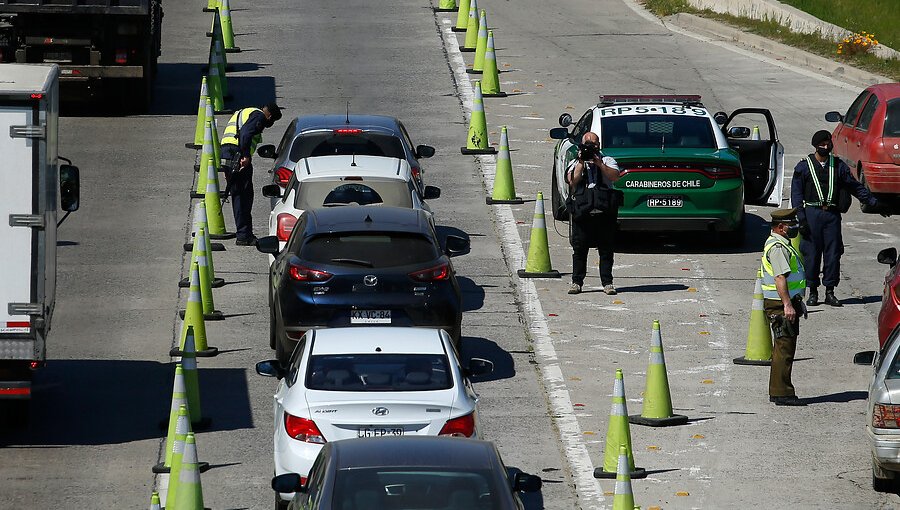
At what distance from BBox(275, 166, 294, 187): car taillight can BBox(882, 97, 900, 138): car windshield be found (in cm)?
793

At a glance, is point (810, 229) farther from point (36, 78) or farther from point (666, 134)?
point (36, 78)

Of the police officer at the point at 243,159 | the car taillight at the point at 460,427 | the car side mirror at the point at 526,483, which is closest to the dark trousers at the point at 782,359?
the car taillight at the point at 460,427

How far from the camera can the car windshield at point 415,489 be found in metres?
8.86

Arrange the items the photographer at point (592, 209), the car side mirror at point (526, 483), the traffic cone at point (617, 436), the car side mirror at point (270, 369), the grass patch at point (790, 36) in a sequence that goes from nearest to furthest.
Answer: the car side mirror at point (526, 483)
the traffic cone at point (617, 436)
the car side mirror at point (270, 369)
the photographer at point (592, 209)
the grass patch at point (790, 36)

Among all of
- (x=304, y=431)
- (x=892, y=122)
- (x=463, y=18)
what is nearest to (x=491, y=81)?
(x=463, y=18)

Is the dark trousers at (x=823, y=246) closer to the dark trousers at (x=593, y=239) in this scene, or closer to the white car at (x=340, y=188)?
the dark trousers at (x=593, y=239)

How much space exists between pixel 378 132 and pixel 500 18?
672 inches

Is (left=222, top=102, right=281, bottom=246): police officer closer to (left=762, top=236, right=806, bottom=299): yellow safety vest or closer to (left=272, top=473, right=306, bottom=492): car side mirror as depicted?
(left=762, top=236, right=806, bottom=299): yellow safety vest

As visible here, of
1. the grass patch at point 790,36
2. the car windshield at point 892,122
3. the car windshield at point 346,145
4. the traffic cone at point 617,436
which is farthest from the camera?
the grass patch at point 790,36

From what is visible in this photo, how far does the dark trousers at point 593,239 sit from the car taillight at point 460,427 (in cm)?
719

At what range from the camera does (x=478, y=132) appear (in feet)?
85.2

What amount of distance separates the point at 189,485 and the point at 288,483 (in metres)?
0.93

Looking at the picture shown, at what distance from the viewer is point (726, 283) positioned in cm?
1973

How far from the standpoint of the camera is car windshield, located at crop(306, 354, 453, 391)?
11961mm
